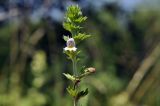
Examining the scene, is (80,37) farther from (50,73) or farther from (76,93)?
(50,73)

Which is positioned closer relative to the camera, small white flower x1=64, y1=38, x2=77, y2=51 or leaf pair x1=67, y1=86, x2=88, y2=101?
leaf pair x1=67, y1=86, x2=88, y2=101

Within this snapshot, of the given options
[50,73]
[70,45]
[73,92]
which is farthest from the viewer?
[50,73]

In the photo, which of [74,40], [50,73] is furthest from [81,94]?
[50,73]

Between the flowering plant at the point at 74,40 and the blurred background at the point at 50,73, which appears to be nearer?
the flowering plant at the point at 74,40

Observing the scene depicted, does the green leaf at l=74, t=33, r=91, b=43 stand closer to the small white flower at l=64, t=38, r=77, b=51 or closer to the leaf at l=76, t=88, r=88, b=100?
the small white flower at l=64, t=38, r=77, b=51

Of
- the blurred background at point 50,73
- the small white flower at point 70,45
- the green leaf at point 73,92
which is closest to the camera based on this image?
the green leaf at point 73,92

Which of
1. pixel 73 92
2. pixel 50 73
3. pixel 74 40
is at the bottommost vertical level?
pixel 73 92

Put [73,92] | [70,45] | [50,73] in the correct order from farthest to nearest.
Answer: [50,73] → [70,45] → [73,92]

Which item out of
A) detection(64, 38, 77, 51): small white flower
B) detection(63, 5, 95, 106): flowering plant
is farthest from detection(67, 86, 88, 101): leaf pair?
detection(64, 38, 77, 51): small white flower

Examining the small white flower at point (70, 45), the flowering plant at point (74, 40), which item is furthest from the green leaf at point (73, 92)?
the small white flower at point (70, 45)

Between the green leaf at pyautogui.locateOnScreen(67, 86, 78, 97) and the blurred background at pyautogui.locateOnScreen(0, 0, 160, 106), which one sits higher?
the blurred background at pyautogui.locateOnScreen(0, 0, 160, 106)

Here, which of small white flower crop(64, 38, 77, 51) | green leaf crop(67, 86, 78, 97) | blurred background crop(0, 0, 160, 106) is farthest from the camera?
blurred background crop(0, 0, 160, 106)

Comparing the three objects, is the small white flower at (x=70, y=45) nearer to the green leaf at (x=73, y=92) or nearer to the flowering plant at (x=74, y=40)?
the flowering plant at (x=74, y=40)

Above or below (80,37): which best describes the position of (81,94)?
below
